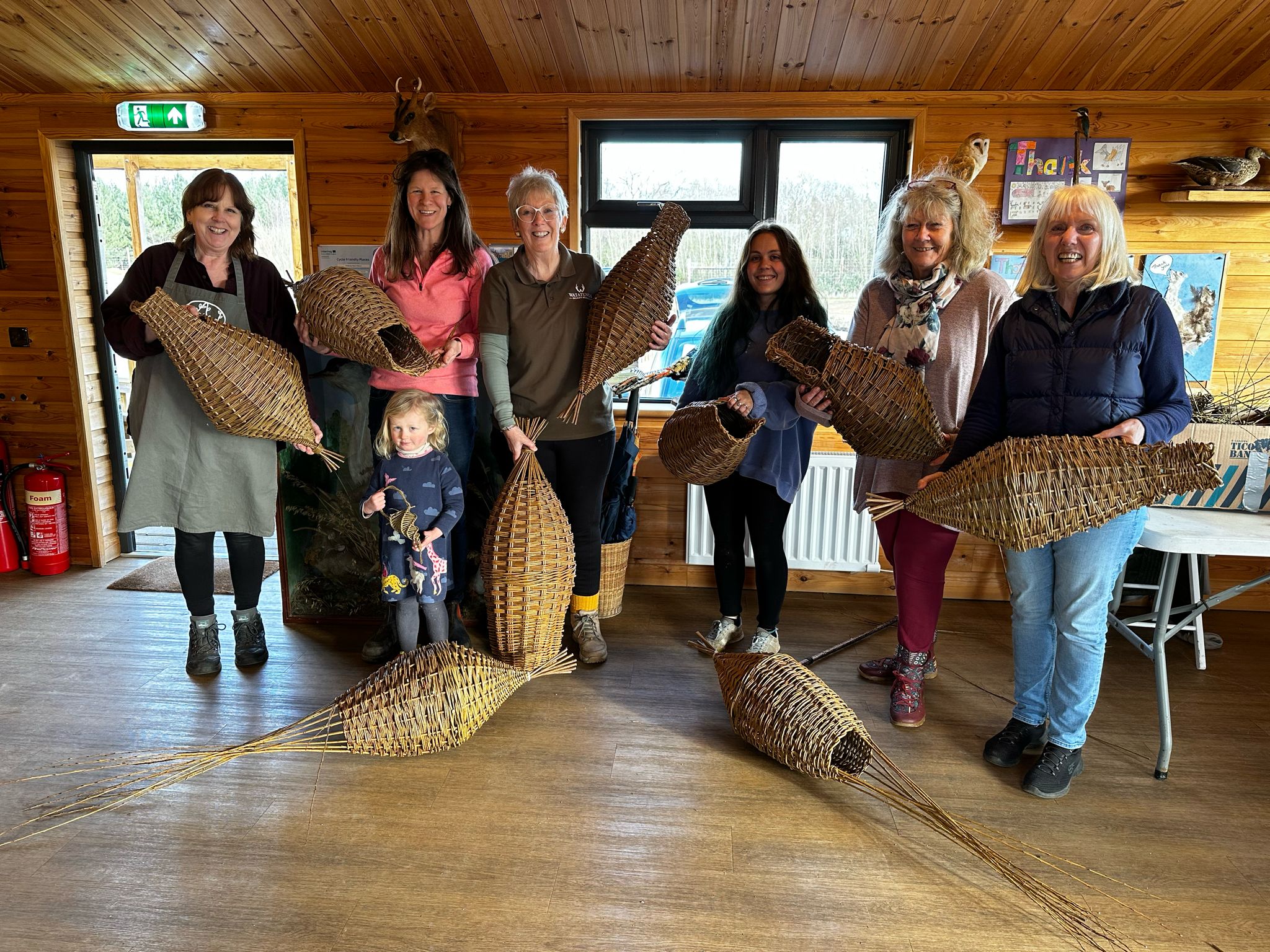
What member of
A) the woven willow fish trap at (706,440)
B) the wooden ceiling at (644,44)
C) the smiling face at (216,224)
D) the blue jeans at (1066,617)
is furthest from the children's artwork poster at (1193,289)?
the smiling face at (216,224)

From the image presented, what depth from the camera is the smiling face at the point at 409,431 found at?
2.24 meters

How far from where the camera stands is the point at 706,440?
229cm

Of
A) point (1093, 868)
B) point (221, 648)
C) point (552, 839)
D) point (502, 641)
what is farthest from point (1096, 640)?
point (221, 648)

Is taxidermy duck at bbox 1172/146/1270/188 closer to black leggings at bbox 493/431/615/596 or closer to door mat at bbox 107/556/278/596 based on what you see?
black leggings at bbox 493/431/615/596

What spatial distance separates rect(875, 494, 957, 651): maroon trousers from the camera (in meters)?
2.23

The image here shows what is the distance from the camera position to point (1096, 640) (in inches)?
74.5

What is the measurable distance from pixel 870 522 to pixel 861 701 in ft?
3.18

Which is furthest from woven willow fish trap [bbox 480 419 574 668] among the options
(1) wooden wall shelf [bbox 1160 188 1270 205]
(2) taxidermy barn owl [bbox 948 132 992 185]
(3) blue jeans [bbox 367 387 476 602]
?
(1) wooden wall shelf [bbox 1160 188 1270 205]

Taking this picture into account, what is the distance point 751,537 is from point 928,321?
0.86 meters

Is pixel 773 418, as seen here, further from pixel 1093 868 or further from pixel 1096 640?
pixel 1093 868

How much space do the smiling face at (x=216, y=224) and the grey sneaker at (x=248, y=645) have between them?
A: 1167mm

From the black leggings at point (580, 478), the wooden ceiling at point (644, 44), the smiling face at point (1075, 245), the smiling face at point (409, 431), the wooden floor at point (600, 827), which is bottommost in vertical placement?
the wooden floor at point (600, 827)

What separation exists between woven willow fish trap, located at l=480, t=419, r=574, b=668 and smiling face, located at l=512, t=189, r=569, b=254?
1.68 ft

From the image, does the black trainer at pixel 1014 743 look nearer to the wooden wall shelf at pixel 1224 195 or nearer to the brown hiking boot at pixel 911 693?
the brown hiking boot at pixel 911 693
